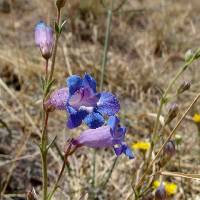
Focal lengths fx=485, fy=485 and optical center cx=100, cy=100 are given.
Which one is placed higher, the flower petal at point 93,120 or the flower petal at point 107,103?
the flower petal at point 107,103

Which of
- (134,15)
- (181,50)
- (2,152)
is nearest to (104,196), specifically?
(2,152)

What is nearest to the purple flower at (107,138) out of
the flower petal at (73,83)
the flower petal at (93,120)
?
the flower petal at (93,120)

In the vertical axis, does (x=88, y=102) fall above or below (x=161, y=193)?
above

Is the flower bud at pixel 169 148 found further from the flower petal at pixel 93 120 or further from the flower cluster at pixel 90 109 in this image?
the flower petal at pixel 93 120

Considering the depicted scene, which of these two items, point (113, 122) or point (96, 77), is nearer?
point (113, 122)

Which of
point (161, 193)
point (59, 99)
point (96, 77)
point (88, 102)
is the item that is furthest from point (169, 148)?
point (96, 77)

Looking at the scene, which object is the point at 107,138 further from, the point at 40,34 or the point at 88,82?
the point at 40,34

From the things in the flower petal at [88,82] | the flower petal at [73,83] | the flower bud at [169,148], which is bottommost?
the flower bud at [169,148]

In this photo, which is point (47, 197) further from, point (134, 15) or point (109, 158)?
point (134, 15)
